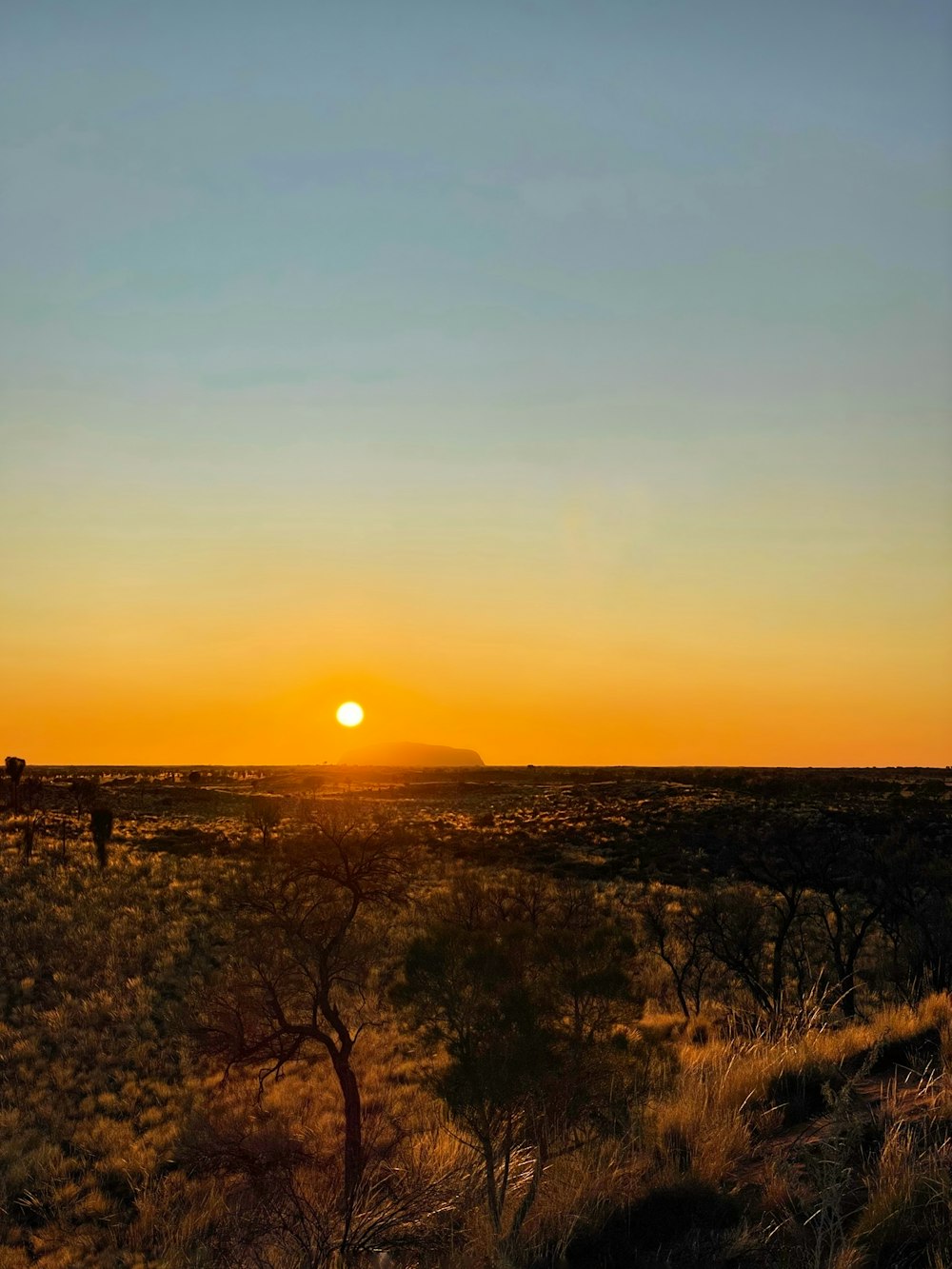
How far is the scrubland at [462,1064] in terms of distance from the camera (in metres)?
7.39

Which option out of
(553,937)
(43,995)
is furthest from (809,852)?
(43,995)

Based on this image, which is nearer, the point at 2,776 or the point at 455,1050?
the point at 455,1050

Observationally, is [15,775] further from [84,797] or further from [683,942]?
[683,942]

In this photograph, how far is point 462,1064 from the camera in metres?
11.5

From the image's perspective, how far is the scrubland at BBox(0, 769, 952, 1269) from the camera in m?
7.39

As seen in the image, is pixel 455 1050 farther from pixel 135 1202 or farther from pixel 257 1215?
pixel 135 1202

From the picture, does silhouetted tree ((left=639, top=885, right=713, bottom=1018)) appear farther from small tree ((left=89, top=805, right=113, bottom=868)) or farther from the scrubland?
small tree ((left=89, top=805, right=113, bottom=868))

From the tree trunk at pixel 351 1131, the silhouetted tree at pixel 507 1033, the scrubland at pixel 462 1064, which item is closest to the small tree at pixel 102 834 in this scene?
the scrubland at pixel 462 1064

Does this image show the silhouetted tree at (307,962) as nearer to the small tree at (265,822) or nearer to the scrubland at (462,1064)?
the scrubland at (462,1064)

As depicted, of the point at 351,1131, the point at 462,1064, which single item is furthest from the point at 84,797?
the point at 462,1064

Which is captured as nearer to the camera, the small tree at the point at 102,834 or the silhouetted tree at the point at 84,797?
the small tree at the point at 102,834

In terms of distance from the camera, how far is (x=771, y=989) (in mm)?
27234

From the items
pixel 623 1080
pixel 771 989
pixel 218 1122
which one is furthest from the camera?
pixel 771 989

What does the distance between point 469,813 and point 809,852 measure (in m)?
44.7
